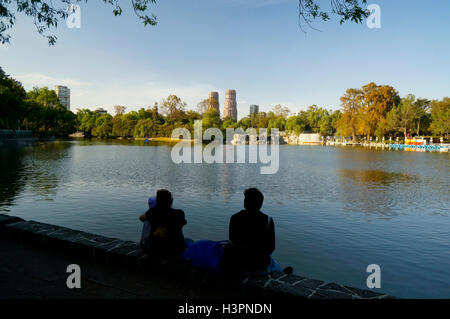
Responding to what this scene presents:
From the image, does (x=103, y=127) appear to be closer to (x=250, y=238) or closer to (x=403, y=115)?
(x=403, y=115)

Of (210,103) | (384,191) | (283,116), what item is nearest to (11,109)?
(384,191)

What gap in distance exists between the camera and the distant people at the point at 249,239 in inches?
179

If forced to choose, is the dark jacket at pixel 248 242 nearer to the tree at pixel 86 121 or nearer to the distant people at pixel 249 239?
the distant people at pixel 249 239

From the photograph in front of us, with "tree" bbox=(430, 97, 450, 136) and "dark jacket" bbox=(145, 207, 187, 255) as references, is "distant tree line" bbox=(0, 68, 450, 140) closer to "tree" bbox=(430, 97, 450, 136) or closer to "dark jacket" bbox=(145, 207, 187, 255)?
"tree" bbox=(430, 97, 450, 136)

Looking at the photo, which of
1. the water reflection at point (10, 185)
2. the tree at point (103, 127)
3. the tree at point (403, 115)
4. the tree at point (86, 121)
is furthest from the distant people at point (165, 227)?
the tree at point (86, 121)

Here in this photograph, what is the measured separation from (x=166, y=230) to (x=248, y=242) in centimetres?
140

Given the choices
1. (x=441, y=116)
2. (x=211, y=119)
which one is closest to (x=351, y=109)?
(x=441, y=116)

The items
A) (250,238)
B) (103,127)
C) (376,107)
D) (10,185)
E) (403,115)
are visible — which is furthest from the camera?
(103,127)

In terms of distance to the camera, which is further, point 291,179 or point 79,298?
point 291,179

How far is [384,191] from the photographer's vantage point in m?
19.8

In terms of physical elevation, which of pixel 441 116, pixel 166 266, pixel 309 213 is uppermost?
pixel 441 116

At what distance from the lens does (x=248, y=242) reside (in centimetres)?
459
